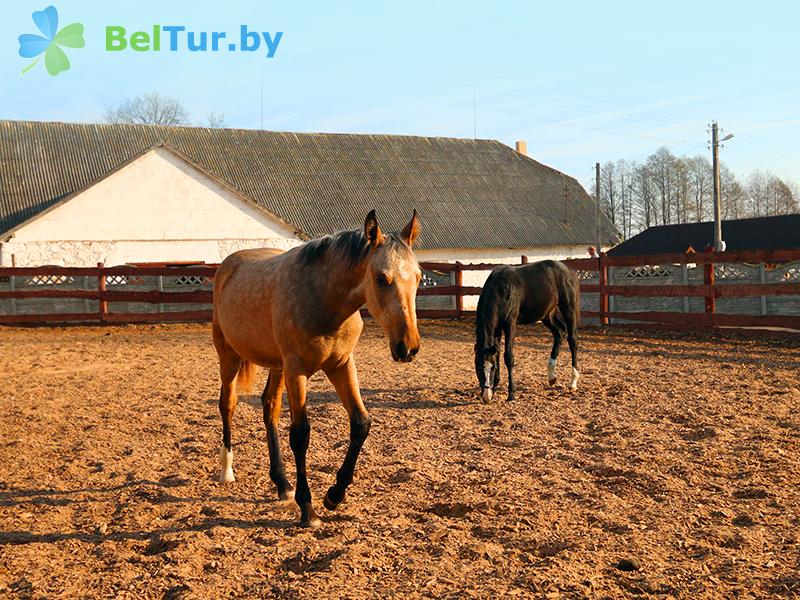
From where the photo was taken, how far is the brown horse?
152 inches

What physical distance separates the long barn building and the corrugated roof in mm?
71

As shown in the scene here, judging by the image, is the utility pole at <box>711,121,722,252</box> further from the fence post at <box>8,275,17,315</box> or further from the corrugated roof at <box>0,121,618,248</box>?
the fence post at <box>8,275,17,315</box>

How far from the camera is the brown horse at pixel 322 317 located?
386 centimetres

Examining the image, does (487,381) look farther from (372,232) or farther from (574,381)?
(372,232)

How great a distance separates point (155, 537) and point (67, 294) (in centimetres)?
1465

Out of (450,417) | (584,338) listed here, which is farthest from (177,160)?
(450,417)

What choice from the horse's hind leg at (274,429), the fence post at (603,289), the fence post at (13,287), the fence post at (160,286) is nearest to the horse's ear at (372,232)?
the horse's hind leg at (274,429)

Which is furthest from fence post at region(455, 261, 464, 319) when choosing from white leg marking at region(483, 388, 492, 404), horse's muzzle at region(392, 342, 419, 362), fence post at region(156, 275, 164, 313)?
horse's muzzle at region(392, 342, 419, 362)

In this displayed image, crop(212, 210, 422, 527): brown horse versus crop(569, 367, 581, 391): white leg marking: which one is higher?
crop(212, 210, 422, 527): brown horse

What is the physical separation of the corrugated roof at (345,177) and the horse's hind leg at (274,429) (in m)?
23.0

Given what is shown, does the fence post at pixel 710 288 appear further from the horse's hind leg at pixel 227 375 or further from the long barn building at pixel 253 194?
the long barn building at pixel 253 194

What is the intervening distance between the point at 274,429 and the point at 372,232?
1668 millimetres

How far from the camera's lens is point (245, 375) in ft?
18.4

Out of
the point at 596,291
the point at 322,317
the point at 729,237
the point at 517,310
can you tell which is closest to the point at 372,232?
the point at 322,317
